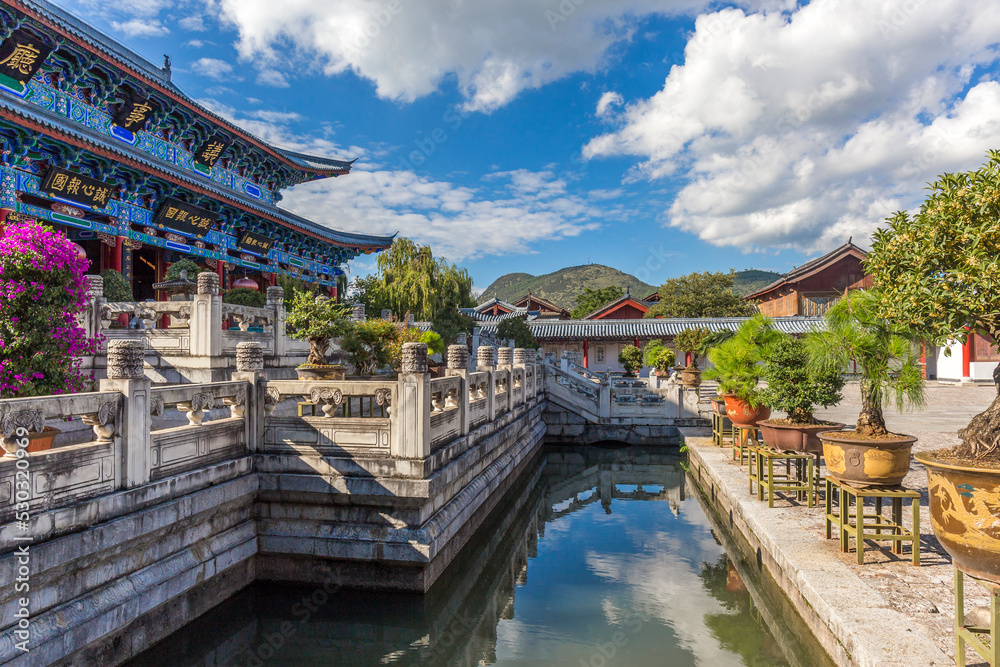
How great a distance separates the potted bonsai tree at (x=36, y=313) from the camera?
444 cm

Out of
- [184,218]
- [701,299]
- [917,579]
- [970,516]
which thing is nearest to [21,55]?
[184,218]

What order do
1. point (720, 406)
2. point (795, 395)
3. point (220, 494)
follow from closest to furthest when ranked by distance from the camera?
1. point (220, 494)
2. point (795, 395)
3. point (720, 406)

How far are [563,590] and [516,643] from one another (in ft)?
4.05

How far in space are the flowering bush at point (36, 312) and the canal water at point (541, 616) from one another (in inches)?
93.2

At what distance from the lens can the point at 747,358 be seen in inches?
313

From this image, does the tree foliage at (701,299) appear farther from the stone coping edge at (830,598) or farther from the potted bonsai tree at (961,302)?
the potted bonsai tree at (961,302)

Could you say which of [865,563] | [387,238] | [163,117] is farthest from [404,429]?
[387,238]

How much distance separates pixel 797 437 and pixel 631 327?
25.2 m

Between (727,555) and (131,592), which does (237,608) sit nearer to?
(131,592)

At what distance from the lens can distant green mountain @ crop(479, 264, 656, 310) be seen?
4225 inches

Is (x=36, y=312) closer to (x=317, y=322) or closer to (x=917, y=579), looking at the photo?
(x=317, y=322)

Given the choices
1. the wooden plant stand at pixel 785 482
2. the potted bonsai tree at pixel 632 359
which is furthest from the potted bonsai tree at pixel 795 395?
the potted bonsai tree at pixel 632 359

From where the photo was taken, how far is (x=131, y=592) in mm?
3895

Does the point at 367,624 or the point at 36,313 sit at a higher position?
the point at 36,313
